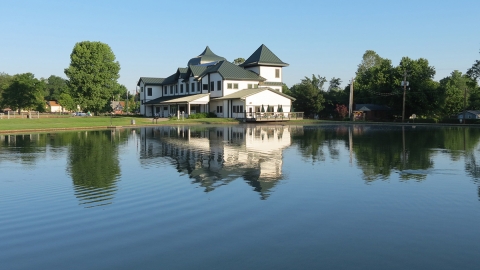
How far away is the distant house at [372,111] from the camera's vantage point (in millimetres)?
80688

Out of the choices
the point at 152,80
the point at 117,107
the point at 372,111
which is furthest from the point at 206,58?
the point at 372,111

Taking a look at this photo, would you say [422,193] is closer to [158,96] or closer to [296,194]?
[296,194]

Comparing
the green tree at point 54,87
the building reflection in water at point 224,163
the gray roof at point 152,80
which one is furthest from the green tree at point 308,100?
the green tree at point 54,87

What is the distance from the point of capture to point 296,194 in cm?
1214

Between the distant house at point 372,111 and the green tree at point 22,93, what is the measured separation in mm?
72276

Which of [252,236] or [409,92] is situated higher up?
[409,92]

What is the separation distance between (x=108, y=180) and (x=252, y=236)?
25.3 ft

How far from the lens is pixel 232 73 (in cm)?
7250

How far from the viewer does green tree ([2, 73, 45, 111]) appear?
99.6 metres

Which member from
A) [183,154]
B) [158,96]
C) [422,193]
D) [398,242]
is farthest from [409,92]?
[398,242]

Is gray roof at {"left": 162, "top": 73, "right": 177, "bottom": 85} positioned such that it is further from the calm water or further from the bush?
the calm water

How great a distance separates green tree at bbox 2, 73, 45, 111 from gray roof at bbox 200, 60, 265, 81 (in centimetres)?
4889

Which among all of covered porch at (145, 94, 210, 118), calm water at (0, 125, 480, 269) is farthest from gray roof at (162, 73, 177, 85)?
calm water at (0, 125, 480, 269)

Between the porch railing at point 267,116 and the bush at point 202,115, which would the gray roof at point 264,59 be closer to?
the bush at point 202,115
